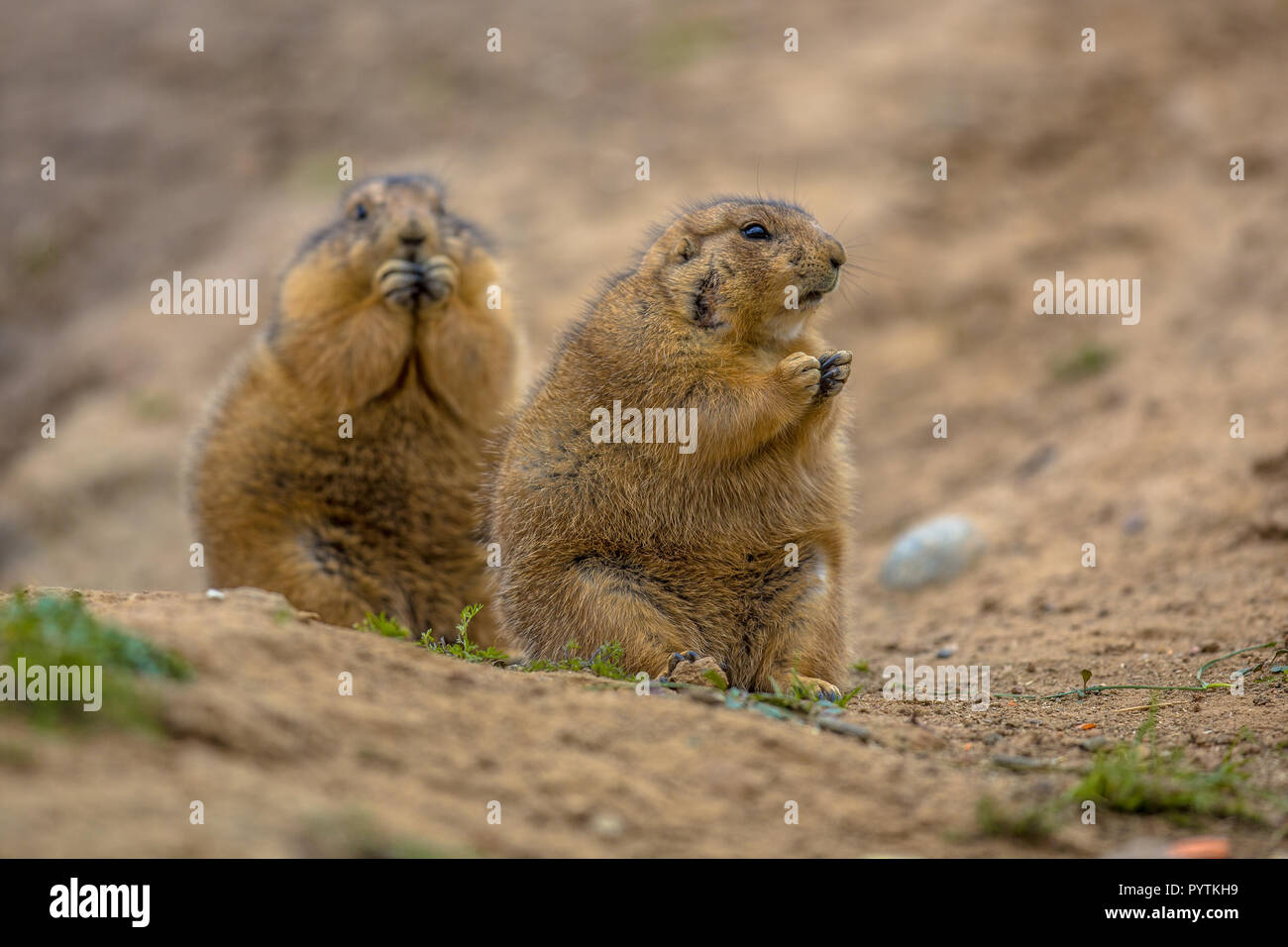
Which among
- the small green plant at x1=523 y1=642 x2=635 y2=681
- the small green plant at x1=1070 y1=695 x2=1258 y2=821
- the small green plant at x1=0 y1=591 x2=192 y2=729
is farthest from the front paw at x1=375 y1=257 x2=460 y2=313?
the small green plant at x1=1070 y1=695 x2=1258 y2=821

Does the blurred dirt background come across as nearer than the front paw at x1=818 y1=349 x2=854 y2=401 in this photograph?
Yes

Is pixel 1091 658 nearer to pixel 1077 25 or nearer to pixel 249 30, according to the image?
pixel 1077 25

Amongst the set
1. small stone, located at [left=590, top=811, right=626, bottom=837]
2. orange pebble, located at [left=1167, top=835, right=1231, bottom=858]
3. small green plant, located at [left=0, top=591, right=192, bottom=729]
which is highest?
small green plant, located at [left=0, top=591, right=192, bottom=729]

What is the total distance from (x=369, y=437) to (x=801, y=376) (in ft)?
11.4

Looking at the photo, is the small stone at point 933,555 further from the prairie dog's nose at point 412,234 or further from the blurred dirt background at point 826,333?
the prairie dog's nose at point 412,234

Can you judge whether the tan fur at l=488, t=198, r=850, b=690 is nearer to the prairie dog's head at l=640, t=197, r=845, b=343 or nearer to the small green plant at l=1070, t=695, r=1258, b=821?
the prairie dog's head at l=640, t=197, r=845, b=343

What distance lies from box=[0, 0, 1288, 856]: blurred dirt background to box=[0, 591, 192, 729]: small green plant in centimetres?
10

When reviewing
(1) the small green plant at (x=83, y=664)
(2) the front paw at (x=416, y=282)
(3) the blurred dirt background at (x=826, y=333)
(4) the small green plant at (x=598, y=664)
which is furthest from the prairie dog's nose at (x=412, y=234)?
(1) the small green plant at (x=83, y=664)

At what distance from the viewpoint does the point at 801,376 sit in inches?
239

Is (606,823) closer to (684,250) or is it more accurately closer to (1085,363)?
(684,250)

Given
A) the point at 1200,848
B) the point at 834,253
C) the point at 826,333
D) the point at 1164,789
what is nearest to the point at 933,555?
the point at 834,253

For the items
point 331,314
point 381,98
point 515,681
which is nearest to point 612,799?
point 515,681

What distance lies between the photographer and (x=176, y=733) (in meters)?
3.79

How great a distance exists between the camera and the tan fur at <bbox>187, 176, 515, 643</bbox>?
8.25 m
